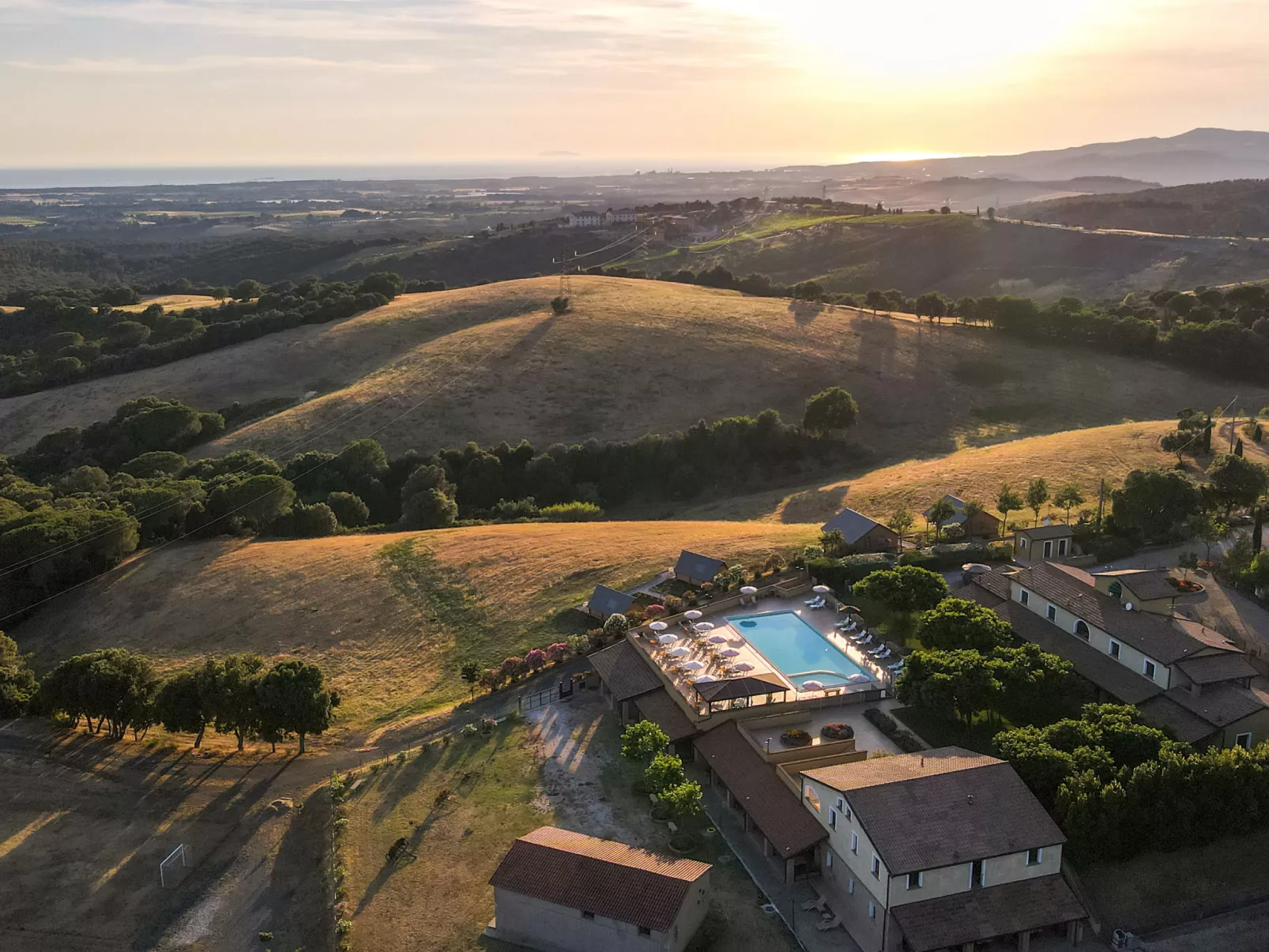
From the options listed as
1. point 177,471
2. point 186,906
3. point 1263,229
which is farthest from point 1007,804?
point 1263,229

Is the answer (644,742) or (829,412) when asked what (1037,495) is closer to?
(829,412)

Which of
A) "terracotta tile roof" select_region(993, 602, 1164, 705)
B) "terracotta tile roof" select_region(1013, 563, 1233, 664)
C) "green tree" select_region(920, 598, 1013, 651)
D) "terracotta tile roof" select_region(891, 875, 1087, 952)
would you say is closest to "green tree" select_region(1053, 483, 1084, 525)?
"terracotta tile roof" select_region(1013, 563, 1233, 664)

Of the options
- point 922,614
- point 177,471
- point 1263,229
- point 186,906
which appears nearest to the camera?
point 186,906

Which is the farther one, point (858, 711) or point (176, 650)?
point (176, 650)

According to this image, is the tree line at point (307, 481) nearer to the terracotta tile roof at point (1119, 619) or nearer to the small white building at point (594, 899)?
the terracotta tile roof at point (1119, 619)

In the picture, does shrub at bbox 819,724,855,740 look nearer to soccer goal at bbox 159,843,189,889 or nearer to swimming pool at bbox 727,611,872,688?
swimming pool at bbox 727,611,872,688

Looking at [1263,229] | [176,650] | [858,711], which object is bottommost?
[176,650]

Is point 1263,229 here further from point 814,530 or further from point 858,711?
point 858,711
